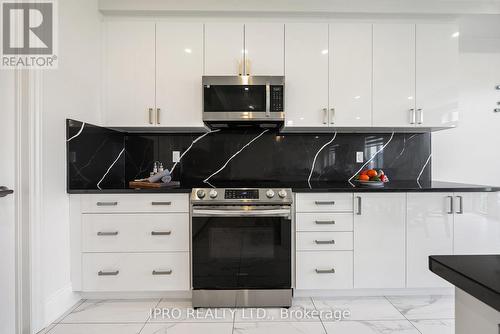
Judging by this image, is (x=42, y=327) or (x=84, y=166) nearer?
(x=42, y=327)

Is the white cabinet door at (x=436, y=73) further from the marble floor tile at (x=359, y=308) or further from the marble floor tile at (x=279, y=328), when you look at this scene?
the marble floor tile at (x=279, y=328)

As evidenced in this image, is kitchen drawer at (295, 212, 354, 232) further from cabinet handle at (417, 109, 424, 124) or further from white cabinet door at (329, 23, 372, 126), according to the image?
cabinet handle at (417, 109, 424, 124)

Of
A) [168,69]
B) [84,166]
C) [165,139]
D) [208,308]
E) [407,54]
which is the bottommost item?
[208,308]

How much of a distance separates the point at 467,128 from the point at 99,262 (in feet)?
12.2

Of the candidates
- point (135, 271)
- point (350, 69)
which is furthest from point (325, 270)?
point (350, 69)

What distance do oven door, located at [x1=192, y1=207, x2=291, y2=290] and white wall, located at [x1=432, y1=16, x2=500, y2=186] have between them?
193 centimetres

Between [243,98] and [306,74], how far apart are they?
0.61m

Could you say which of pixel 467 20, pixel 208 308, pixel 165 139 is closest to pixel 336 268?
pixel 208 308

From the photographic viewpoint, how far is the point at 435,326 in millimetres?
1805

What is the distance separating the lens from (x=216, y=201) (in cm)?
200

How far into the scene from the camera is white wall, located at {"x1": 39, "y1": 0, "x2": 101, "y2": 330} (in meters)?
1.77

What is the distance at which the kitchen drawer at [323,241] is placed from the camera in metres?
2.06

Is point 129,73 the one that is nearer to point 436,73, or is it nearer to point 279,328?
point 279,328

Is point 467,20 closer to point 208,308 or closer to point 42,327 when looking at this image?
point 208,308
